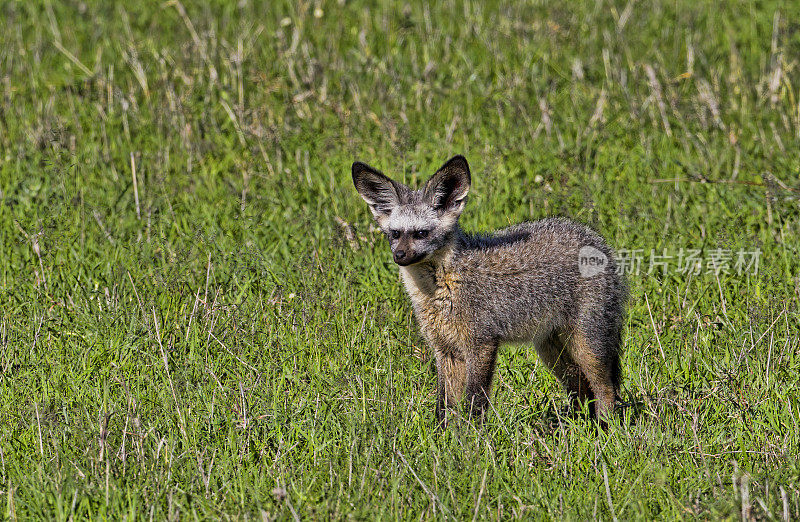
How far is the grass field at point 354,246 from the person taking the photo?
4.11 m

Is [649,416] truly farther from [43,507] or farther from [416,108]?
[416,108]

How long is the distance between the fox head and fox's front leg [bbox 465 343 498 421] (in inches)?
21.3

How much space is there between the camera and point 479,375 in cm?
502

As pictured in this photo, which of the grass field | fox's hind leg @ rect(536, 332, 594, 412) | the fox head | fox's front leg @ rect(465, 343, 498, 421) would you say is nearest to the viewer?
the grass field

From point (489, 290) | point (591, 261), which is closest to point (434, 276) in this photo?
point (489, 290)

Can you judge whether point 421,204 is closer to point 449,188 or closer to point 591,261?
point 449,188

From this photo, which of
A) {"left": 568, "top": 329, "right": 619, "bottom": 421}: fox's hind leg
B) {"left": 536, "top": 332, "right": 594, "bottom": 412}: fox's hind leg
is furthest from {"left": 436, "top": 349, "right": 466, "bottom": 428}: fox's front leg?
{"left": 568, "top": 329, "right": 619, "bottom": 421}: fox's hind leg

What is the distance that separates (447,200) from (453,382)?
3.06 feet

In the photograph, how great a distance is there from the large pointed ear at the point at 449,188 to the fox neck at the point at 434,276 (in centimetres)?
18

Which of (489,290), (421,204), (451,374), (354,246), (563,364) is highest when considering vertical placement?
(421,204)

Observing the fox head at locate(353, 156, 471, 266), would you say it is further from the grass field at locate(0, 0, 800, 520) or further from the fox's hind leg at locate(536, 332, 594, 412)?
the fox's hind leg at locate(536, 332, 594, 412)

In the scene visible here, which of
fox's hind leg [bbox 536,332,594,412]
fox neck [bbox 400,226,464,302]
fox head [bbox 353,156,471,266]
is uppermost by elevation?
fox head [bbox 353,156,471,266]

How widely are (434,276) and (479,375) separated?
1.85ft

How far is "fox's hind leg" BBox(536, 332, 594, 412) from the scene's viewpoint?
543cm
